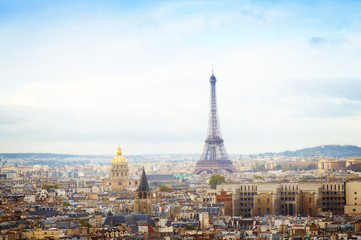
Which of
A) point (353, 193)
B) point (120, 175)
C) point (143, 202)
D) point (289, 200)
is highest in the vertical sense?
point (120, 175)

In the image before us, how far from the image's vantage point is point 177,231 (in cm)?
6456

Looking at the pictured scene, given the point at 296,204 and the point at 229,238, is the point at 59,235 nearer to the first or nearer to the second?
the point at 229,238

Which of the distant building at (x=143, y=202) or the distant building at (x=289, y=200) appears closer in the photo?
the distant building at (x=143, y=202)

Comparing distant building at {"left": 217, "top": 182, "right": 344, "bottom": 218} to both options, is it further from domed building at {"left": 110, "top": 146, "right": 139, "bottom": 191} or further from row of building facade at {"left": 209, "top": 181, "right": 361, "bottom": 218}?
domed building at {"left": 110, "top": 146, "right": 139, "bottom": 191}

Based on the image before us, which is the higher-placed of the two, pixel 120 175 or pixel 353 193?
pixel 120 175

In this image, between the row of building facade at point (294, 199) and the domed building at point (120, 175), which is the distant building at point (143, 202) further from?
the domed building at point (120, 175)

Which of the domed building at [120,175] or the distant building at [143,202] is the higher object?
the domed building at [120,175]

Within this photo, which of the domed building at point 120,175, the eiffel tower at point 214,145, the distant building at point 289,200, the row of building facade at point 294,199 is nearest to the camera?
the row of building facade at point 294,199

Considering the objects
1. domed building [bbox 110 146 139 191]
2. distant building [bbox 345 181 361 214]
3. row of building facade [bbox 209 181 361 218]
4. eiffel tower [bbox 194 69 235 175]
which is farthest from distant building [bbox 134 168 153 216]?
eiffel tower [bbox 194 69 235 175]

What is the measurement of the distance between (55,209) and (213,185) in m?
45.8

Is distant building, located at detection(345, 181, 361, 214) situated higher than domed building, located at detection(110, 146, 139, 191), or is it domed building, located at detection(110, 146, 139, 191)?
domed building, located at detection(110, 146, 139, 191)

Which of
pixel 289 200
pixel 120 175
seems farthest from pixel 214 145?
pixel 289 200

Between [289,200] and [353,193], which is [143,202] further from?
[353,193]

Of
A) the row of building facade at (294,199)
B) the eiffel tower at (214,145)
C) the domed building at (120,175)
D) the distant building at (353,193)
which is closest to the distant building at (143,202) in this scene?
the row of building facade at (294,199)
